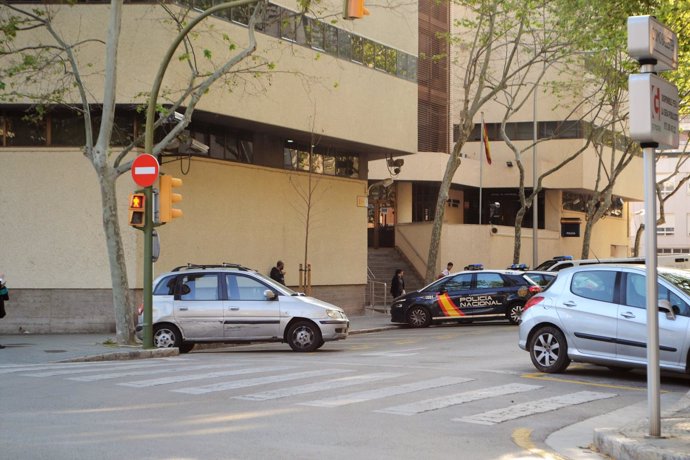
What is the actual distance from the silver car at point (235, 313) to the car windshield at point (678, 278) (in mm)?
7036

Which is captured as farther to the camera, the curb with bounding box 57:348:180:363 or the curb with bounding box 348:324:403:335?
the curb with bounding box 348:324:403:335

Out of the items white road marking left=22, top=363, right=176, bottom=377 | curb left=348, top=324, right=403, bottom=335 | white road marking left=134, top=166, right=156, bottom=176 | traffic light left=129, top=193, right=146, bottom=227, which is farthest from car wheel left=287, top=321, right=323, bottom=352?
curb left=348, top=324, right=403, bottom=335

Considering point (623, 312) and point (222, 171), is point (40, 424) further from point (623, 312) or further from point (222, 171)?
point (222, 171)

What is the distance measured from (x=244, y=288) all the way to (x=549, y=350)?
22.2 feet

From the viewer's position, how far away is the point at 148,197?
18.3m

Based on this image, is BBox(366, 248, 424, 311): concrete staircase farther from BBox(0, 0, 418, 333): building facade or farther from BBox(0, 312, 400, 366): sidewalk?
BBox(0, 312, 400, 366): sidewalk

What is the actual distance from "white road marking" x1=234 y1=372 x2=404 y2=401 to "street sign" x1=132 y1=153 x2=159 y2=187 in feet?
22.2

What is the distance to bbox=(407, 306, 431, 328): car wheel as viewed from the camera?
2789 centimetres

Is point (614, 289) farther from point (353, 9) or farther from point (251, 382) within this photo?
point (353, 9)

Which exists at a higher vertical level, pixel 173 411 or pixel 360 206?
pixel 360 206

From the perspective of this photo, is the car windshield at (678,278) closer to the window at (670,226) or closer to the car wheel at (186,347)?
the car wheel at (186,347)

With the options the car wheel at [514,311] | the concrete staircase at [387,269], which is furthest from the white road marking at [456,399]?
the concrete staircase at [387,269]

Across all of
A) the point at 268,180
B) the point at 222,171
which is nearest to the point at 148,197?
the point at 222,171

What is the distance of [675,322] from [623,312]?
0.74m
